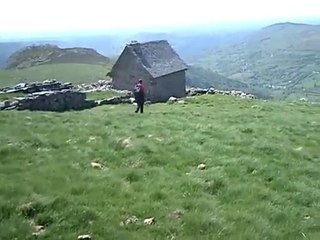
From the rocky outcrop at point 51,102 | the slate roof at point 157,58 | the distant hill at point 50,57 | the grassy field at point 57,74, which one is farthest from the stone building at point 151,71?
the distant hill at point 50,57

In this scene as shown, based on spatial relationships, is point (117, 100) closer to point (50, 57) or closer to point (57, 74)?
point (57, 74)

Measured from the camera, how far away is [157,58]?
201 feet

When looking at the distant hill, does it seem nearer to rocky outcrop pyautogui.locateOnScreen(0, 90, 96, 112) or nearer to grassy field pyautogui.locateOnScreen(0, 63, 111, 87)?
grassy field pyautogui.locateOnScreen(0, 63, 111, 87)

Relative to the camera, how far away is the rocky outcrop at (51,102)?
34.8 metres

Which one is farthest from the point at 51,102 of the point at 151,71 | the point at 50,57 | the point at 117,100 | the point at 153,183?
the point at 50,57

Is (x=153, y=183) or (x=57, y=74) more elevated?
(x=153, y=183)

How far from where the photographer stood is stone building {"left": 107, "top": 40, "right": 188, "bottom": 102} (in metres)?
57.2

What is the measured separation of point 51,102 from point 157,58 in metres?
26.3

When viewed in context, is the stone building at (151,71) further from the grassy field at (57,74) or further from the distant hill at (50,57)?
the distant hill at (50,57)

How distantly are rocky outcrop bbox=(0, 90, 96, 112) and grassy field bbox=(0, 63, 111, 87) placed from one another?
52907 millimetres

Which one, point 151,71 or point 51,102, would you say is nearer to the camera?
point 51,102

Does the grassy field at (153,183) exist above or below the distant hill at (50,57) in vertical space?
above

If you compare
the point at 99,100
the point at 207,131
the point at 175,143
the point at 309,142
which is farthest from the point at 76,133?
the point at 99,100

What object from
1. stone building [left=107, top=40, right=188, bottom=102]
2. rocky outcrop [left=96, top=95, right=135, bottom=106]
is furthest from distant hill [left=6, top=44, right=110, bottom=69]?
rocky outcrop [left=96, top=95, right=135, bottom=106]
